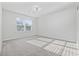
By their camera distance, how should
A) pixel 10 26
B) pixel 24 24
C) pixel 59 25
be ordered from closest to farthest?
pixel 10 26
pixel 59 25
pixel 24 24

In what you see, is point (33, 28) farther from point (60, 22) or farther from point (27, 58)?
point (27, 58)

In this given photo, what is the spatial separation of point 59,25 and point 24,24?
2.76m

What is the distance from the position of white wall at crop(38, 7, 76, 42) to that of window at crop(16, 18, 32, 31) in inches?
43.0

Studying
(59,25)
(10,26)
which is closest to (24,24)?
(10,26)

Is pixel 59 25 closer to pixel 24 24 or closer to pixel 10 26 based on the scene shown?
pixel 24 24

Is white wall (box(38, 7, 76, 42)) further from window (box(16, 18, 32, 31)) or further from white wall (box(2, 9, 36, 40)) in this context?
white wall (box(2, 9, 36, 40))

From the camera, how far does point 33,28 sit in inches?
204

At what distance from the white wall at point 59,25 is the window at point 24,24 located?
1.09m

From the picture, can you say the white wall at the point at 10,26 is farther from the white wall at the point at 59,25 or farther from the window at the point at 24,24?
the white wall at the point at 59,25

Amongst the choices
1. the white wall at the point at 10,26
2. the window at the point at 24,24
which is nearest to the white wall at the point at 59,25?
the window at the point at 24,24

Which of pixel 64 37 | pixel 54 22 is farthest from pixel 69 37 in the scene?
pixel 54 22

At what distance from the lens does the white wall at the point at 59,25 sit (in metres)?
3.19

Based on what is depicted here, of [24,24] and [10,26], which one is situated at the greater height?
[24,24]

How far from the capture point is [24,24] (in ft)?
14.7
